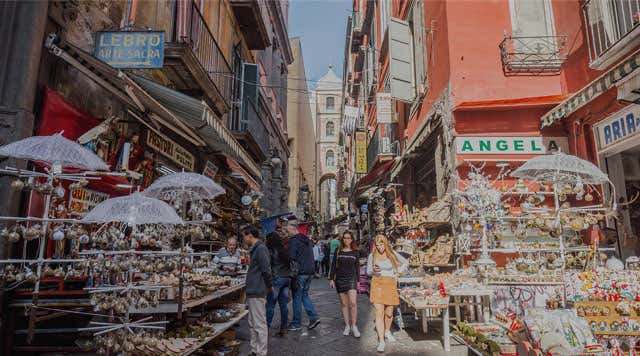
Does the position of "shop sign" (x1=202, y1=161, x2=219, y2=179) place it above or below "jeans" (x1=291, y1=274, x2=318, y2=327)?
above

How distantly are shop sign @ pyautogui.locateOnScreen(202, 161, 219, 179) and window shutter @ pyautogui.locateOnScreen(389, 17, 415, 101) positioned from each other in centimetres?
532

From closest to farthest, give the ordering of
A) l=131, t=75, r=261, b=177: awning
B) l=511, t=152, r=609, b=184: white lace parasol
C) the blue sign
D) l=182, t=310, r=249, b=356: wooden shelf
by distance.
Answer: l=182, t=310, r=249, b=356: wooden shelf
the blue sign
l=511, t=152, r=609, b=184: white lace parasol
l=131, t=75, r=261, b=177: awning

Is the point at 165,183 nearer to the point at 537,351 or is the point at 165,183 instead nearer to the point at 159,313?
the point at 159,313

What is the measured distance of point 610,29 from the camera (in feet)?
21.9

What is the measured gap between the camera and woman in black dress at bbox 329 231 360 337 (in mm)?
6371

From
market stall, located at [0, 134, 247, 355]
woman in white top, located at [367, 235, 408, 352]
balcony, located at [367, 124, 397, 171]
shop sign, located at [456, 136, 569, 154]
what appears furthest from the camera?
balcony, located at [367, 124, 397, 171]

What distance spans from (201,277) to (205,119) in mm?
2433

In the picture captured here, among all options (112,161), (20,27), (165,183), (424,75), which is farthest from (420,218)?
(20,27)

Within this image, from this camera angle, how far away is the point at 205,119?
6.10 meters

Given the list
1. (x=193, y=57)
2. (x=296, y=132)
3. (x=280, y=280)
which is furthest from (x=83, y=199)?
(x=296, y=132)

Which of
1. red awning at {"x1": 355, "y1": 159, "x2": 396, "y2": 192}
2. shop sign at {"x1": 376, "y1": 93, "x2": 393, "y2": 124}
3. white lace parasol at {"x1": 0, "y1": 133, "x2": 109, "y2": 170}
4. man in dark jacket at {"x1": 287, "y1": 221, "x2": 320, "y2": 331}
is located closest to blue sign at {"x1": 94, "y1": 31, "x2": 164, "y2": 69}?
white lace parasol at {"x1": 0, "y1": 133, "x2": 109, "y2": 170}

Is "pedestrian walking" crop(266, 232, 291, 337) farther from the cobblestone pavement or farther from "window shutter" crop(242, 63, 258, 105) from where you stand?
"window shutter" crop(242, 63, 258, 105)

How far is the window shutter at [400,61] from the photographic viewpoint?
10.8m

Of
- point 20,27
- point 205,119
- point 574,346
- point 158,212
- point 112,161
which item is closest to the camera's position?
point 574,346
